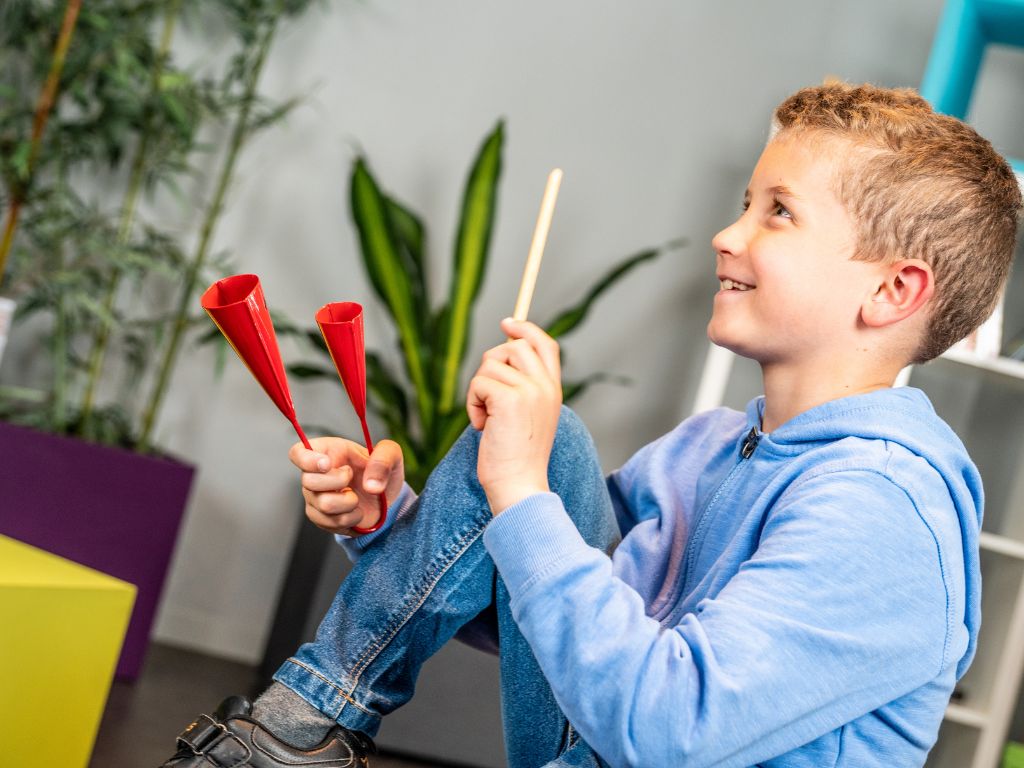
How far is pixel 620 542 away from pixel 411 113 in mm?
1991

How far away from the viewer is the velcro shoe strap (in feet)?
3.52

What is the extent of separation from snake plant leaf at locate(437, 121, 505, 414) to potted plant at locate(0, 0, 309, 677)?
0.49 metres

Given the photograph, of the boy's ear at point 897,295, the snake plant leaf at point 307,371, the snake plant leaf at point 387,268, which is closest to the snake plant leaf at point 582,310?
the snake plant leaf at point 387,268

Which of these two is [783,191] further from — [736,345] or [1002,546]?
[1002,546]

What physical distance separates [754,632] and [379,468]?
1.50ft

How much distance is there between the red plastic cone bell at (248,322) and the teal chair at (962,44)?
1729mm

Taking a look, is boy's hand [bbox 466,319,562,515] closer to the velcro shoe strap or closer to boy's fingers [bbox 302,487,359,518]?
boy's fingers [bbox 302,487,359,518]

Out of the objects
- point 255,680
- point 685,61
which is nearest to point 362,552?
point 255,680

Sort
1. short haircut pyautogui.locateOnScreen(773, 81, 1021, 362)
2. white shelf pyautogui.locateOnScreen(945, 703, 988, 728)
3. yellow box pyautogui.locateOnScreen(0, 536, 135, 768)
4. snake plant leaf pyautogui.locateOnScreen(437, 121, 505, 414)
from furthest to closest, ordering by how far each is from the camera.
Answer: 1. snake plant leaf pyautogui.locateOnScreen(437, 121, 505, 414)
2. white shelf pyautogui.locateOnScreen(945, 703, 988, 728)
3. yellow box pyautogui.locateOnScreen(0, 536, 135, 768)
4. short haircut pyautogui.locateOnScreen(773, 81, 1021, 362)

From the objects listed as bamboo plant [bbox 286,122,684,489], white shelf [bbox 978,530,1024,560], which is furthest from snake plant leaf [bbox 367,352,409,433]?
white shelf [bbox 978,530,1024,560]

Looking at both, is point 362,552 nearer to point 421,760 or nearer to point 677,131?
point 421,760

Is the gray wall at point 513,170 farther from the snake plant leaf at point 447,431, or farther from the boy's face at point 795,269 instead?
the boy's face at point 795,269

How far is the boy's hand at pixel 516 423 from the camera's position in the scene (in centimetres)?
99

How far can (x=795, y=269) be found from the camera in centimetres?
111
